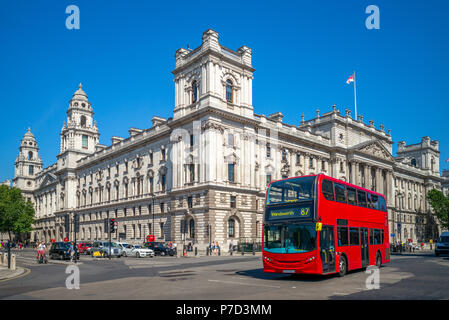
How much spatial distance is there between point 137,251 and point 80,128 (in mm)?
51840

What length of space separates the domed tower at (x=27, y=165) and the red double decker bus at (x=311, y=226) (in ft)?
367

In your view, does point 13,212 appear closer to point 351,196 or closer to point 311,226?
point 351,196

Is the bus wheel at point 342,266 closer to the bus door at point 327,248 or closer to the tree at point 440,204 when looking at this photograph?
the bus door at point 327,248

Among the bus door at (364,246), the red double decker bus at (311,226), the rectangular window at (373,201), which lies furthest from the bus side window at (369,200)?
the red double decker bus at (311,226)

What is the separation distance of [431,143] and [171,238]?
77344mm

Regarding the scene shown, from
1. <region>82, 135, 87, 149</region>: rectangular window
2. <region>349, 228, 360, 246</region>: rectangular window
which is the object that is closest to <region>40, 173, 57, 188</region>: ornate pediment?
<region>82, 135, 87, 149</region>: rectangular window

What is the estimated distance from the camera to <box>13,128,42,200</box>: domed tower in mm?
114744

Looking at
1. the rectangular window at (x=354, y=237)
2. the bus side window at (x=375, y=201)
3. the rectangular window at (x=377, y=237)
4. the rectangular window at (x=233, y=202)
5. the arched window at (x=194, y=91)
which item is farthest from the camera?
the arched window at (x=194, y=91)

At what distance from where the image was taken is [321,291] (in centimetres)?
1348

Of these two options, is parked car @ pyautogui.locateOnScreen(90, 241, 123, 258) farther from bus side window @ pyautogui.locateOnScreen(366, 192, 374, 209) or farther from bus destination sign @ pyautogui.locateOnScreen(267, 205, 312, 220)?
bus side window @ pyautogui.locateOnScreen(366, 192, 374, 209)

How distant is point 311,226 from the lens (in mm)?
16297

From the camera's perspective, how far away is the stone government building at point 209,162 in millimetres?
46938
